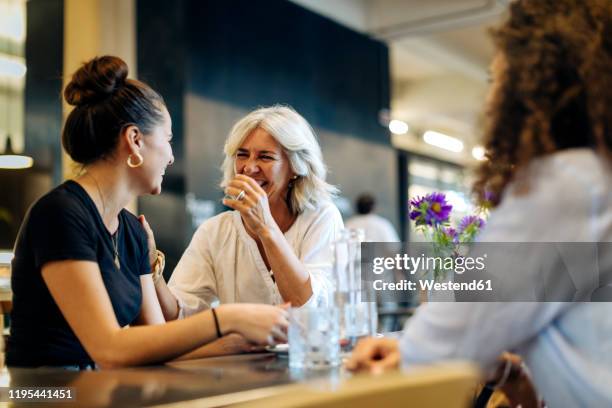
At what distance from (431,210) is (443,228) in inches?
2.4

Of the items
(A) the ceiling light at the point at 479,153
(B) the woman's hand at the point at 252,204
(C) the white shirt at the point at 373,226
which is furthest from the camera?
(C) the white shirt at the point at 373,226

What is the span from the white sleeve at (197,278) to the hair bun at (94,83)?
2.54ft

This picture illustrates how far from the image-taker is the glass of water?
1.43 meters

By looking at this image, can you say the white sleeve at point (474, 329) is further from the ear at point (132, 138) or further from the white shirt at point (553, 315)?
the ear at point (132, 138)

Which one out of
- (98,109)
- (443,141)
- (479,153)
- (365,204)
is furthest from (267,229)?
(443,141)

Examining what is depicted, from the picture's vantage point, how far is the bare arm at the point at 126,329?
1512 millimetres

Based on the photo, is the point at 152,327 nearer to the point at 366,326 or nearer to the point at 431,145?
the point at 366,326

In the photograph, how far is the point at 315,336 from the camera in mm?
1447

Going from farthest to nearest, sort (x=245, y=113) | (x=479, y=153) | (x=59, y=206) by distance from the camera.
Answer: (x=245, y=113) < (x=59, y=206) < (x=479, y=153)

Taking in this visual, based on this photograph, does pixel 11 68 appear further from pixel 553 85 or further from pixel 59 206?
pixel 553 85

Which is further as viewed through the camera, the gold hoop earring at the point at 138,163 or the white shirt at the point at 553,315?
the gold hoop earring at the point at 138,163

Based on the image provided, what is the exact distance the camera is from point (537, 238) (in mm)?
1128

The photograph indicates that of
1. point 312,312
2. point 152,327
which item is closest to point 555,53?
point 312,312

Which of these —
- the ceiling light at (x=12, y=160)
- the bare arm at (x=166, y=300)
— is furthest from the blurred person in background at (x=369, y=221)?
the bare arm at (x=166, y=300)
